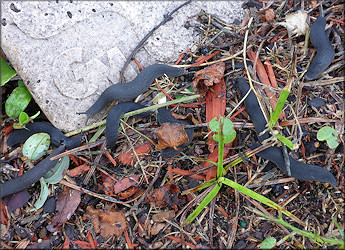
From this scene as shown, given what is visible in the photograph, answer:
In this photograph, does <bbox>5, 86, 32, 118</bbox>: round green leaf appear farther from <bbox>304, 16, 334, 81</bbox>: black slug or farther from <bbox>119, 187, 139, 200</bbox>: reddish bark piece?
<bbox>304, 16, 334, 81</bbox>: black slug

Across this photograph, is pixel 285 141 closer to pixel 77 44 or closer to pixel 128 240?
pixel 128 240

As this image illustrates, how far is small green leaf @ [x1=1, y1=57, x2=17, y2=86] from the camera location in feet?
8.20

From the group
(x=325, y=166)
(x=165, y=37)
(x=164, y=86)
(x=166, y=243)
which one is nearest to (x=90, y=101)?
(x=164, y=86)

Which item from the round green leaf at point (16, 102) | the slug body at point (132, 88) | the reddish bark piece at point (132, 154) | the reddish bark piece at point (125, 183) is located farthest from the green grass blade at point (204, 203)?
the round green leaf at point (16, 102)

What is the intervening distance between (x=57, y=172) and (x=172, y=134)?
109 centimetres

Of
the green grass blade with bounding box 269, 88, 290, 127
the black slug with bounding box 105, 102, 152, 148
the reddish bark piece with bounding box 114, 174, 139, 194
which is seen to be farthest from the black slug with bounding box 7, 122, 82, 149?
the green grass blade with bounding box 269, 88, 290, 127

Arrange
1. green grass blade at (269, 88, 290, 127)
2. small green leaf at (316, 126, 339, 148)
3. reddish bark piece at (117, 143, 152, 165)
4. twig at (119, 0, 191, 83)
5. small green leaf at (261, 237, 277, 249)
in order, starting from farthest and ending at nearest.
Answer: twig at (119, 0, 191, 83) < reddish bark piece at (117, 143, 152, 165) < small green leaf at (316, 126, 339, 148) < small green leaf at (261, 237, 277, 249) < green grass blade at (269, 88, 290, 127)

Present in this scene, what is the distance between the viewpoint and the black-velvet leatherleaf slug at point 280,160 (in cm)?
221

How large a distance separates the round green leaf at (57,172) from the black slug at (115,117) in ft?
1.49

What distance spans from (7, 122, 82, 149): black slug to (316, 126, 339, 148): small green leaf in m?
2.09

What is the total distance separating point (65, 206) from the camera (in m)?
2.34

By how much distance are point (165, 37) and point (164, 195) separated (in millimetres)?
1547

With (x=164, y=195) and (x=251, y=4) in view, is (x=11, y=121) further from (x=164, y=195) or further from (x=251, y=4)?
(x=251, y=4)

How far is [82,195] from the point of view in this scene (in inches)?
93.7
